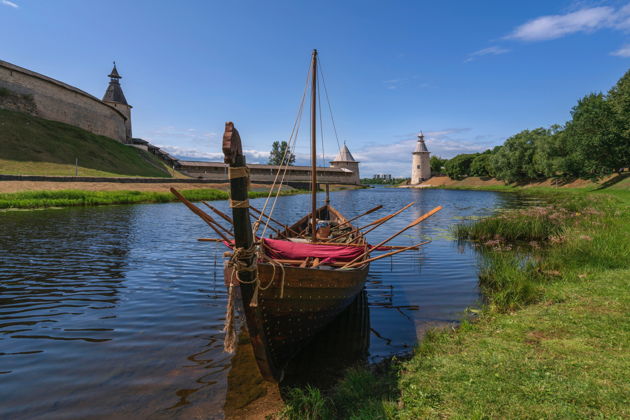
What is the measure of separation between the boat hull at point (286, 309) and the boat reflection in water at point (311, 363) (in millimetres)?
279

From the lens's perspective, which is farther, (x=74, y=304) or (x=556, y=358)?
(x=74, y=304)

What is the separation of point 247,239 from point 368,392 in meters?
2.53

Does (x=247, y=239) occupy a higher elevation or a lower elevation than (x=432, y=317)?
higher

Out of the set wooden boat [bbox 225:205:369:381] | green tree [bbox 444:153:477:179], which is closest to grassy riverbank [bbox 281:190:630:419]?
wooden boat [bbox 225:205:369:381]

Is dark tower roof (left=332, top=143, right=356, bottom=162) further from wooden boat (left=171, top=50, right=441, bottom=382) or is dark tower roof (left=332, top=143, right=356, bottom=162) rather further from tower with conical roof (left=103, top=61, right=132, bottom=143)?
wooden boat (left=171, top=50, right=441, bottom=382)

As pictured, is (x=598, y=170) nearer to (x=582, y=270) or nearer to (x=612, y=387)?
(x=582, y=270)

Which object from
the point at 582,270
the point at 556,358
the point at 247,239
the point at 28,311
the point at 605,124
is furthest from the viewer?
the point at 605,124

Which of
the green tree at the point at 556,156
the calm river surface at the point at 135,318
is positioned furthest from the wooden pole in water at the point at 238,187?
the green tree at the point at 556,156

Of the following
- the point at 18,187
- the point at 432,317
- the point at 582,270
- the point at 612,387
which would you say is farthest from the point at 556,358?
the point at 18,187

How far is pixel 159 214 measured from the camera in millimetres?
26422

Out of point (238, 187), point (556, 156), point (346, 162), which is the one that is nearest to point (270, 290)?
point (238, 187)

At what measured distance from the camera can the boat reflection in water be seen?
16.3 feet

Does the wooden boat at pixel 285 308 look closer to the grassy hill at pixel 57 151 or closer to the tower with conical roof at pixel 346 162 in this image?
the grassy hill at pixel 57 151

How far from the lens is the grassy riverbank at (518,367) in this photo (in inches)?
148
